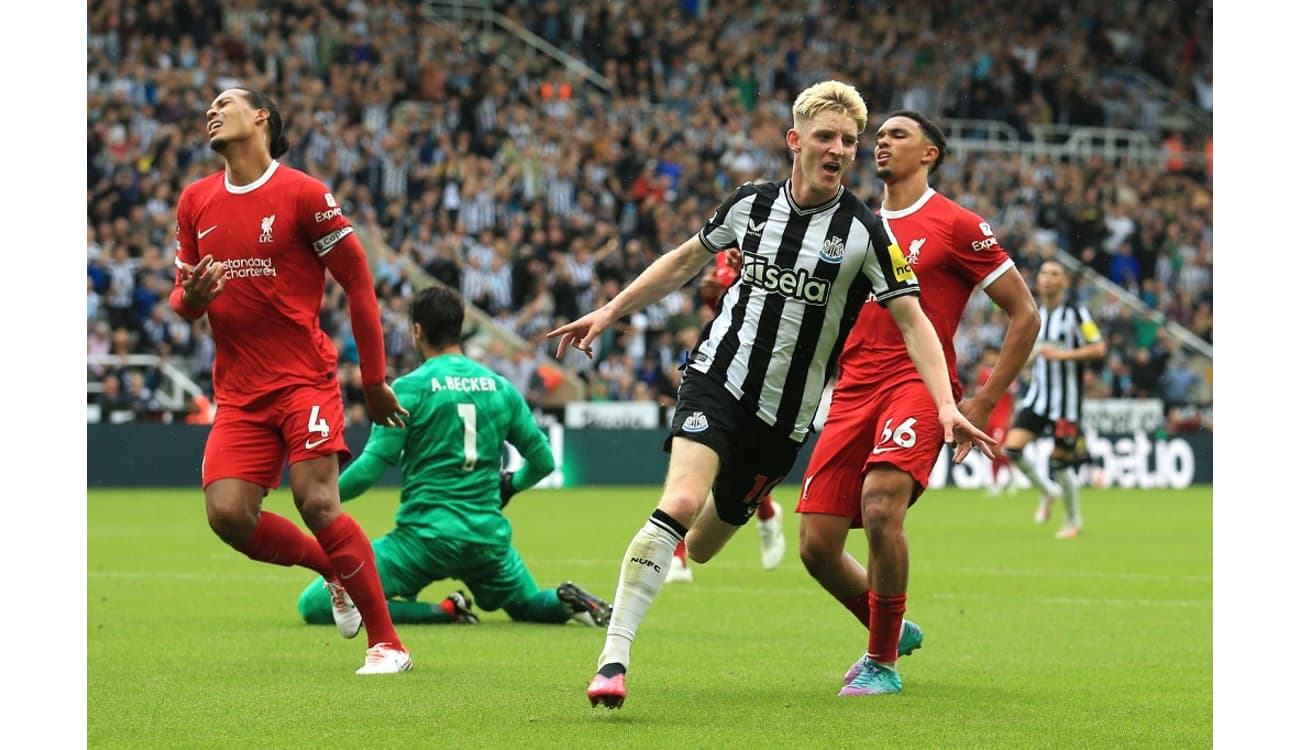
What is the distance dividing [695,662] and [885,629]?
3.92 ft

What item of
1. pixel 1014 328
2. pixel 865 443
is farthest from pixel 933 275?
pixel 865 443

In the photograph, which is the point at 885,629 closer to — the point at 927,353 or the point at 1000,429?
the point at 927,353

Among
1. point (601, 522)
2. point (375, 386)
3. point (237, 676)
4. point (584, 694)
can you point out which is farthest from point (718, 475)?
point (601, 522)

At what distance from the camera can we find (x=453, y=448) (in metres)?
9.39

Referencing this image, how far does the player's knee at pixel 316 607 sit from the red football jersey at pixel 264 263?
7.15ft

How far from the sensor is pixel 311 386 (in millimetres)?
7621

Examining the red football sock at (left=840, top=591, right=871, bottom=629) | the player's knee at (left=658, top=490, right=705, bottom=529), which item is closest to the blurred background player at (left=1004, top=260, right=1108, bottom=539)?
the red football sock at (left=840, top=591, right=871, bottom=629)

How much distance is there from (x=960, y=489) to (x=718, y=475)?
69.0 ft

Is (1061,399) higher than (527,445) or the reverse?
the reverse

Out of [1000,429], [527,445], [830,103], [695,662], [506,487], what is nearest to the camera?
[830,103]

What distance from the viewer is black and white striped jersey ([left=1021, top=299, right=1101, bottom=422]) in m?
17.3

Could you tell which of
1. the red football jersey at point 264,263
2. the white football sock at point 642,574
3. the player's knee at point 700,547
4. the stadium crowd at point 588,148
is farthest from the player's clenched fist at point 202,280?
the stadium crowd at point 588,148

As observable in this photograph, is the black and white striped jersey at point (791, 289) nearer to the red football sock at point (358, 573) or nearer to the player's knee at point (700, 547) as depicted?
the player's knee at point (700, 547)

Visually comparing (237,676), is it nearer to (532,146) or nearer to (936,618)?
(936,618)
